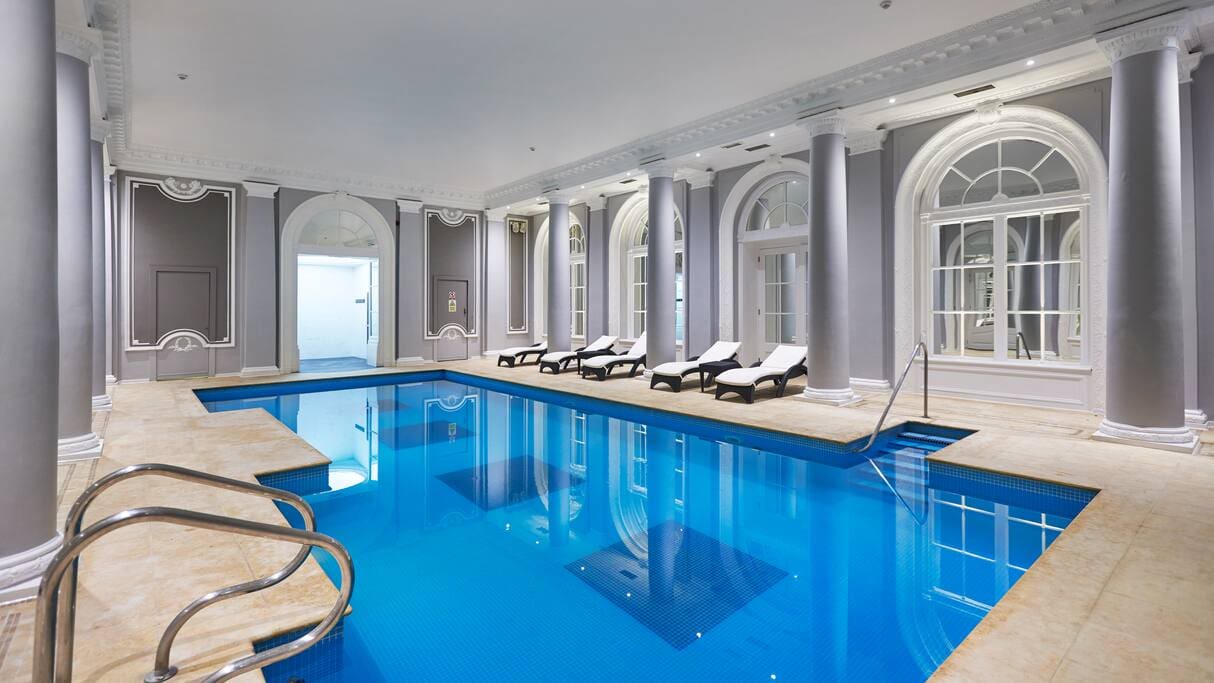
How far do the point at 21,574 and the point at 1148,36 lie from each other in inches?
312

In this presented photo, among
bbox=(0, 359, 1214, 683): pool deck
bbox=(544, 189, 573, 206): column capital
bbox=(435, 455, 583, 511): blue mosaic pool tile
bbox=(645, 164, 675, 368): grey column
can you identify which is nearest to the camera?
bbox=(0, 359, 1214, 683): pool deck

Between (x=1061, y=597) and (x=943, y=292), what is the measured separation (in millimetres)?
5952

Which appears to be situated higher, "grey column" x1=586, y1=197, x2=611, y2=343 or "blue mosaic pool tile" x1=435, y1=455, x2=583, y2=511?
"grey column" x1=586, y1=197, x2=611, y2=343

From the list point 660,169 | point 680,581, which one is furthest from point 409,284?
point 680,581

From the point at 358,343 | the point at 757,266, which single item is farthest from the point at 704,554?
the point at 358,343

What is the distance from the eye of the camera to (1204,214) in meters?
5.55

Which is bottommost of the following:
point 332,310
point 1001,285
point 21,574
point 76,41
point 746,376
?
point 21,574

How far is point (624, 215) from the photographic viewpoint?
12.0 m

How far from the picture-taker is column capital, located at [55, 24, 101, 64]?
4.11 meters

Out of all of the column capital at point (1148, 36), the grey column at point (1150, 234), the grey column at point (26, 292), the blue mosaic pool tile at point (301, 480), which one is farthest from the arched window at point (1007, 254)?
the grey column at point (26, 292)

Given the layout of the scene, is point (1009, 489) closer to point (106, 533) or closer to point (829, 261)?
point (829, 261)

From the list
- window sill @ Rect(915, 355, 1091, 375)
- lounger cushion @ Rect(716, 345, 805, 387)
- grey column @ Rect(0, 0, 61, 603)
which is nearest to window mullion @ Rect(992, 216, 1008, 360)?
window sill @ Rect(915, 355, 1091, 375)

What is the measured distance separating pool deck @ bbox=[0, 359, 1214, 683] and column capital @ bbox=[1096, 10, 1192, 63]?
3266 mm

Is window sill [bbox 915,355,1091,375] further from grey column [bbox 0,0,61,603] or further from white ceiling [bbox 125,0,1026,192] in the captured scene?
grey column [bbox 0,0,61,603]
